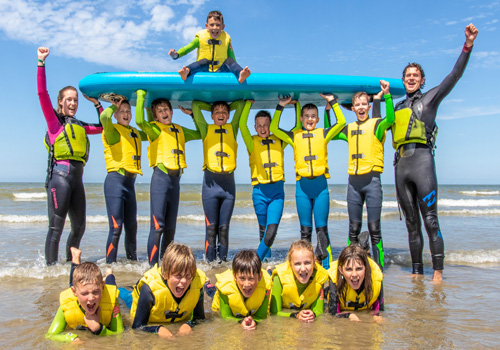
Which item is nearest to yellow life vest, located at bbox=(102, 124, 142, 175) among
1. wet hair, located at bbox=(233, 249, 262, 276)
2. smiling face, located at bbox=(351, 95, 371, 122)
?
wet hair, located at bbox=(233, 249, 262, 276)

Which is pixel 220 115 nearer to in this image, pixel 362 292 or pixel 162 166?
pixel 162 166

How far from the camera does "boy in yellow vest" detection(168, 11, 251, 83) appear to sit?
5.61 meters

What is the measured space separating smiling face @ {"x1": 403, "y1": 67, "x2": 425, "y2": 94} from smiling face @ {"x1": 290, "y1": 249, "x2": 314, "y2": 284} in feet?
8.82

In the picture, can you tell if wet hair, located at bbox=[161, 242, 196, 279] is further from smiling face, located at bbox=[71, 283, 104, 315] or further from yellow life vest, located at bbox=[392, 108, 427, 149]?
yellow life vest, located at bbox=[392, 108, 427, 149]

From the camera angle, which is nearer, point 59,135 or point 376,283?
point 376,283

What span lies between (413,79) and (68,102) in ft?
14.1

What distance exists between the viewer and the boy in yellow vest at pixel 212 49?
5609mm

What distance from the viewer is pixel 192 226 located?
11.5m

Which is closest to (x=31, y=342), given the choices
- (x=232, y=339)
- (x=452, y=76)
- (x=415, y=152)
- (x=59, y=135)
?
(x=232, y=339)

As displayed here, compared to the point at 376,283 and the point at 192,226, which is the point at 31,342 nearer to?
the point at 376,283

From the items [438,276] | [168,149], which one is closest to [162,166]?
[168,149]

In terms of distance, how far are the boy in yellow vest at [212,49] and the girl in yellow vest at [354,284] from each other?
305cm

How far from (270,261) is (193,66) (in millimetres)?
2949

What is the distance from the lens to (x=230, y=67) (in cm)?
566
